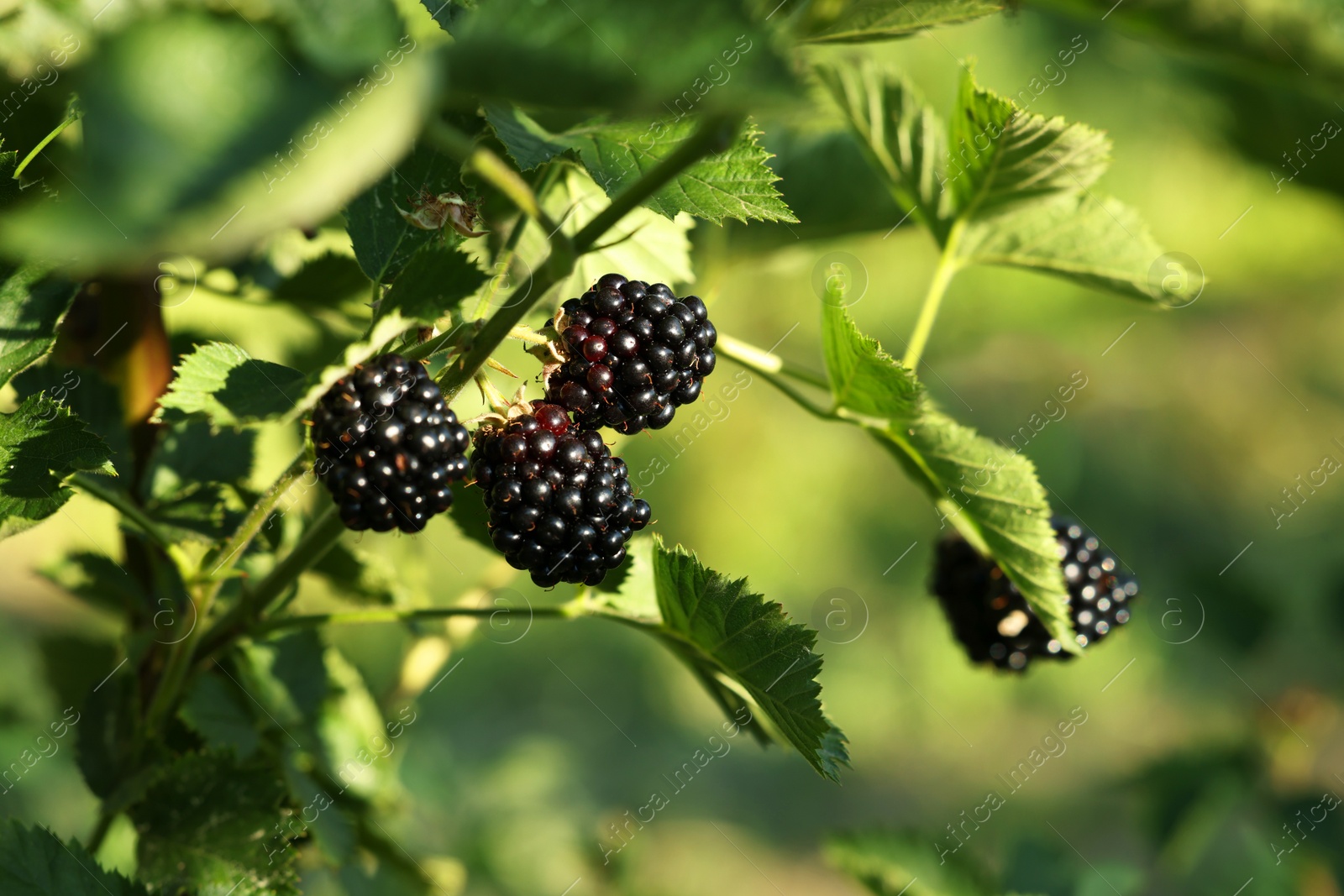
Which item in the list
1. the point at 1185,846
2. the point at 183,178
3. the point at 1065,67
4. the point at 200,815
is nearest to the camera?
the point at 183,178

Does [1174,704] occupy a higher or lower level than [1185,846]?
lower

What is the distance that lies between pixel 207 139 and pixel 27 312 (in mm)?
434

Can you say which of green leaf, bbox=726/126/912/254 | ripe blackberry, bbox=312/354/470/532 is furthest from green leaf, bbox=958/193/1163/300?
ripe blackberry, bbox=312/354/470/532

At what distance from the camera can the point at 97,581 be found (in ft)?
2.69

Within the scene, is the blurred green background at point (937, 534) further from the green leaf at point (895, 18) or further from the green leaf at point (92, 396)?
the green leaf at point (895, 18)

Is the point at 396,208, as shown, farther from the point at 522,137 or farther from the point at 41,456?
the point at 41,456

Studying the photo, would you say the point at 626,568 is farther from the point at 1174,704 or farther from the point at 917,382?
the point at 1174,704

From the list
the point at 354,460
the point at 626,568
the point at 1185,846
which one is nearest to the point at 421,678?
the point at 626,568

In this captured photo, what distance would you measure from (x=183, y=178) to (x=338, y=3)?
122 millimetres

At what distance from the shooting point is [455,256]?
1.71 feet

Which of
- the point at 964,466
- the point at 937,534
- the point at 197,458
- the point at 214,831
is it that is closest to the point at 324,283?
the point at 197,458

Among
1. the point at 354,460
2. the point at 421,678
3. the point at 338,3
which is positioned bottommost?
the point at 421,678

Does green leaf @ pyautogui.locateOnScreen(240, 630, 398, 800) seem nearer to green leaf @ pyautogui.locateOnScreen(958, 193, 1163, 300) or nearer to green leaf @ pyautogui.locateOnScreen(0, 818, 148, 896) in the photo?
green leaf @ pyautogui.locateOnScreen(0, 818, 148, 896)

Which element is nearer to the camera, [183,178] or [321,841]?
[183,178]
